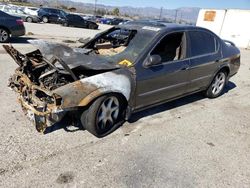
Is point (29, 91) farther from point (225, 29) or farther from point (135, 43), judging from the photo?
point (225, 29)

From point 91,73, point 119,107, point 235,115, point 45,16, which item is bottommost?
point 45,16

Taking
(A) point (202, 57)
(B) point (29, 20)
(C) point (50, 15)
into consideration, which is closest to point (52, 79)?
(A) point (202, 57)

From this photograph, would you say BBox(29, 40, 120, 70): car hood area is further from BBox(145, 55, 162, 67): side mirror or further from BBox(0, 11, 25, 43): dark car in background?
BBox(0, 11, 25, 43): dark car in background

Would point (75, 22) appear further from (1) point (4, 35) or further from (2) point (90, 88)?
(2) point (90, 88)

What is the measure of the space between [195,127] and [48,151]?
2555mm

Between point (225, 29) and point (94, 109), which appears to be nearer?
point (94, 109)

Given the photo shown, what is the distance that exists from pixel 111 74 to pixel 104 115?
618mm

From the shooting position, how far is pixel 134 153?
12.1 ft

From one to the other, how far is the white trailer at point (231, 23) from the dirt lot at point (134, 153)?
61.7 ft

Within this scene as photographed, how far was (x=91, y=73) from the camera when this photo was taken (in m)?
3.95

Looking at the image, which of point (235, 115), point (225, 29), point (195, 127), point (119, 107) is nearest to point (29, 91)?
point (119, 107)

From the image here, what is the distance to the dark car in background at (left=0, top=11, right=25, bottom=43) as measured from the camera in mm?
10820

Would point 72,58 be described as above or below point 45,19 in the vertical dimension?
above

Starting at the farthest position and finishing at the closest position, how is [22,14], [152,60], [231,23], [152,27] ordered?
[22,14], [231,23], [152,27], [152,60]
